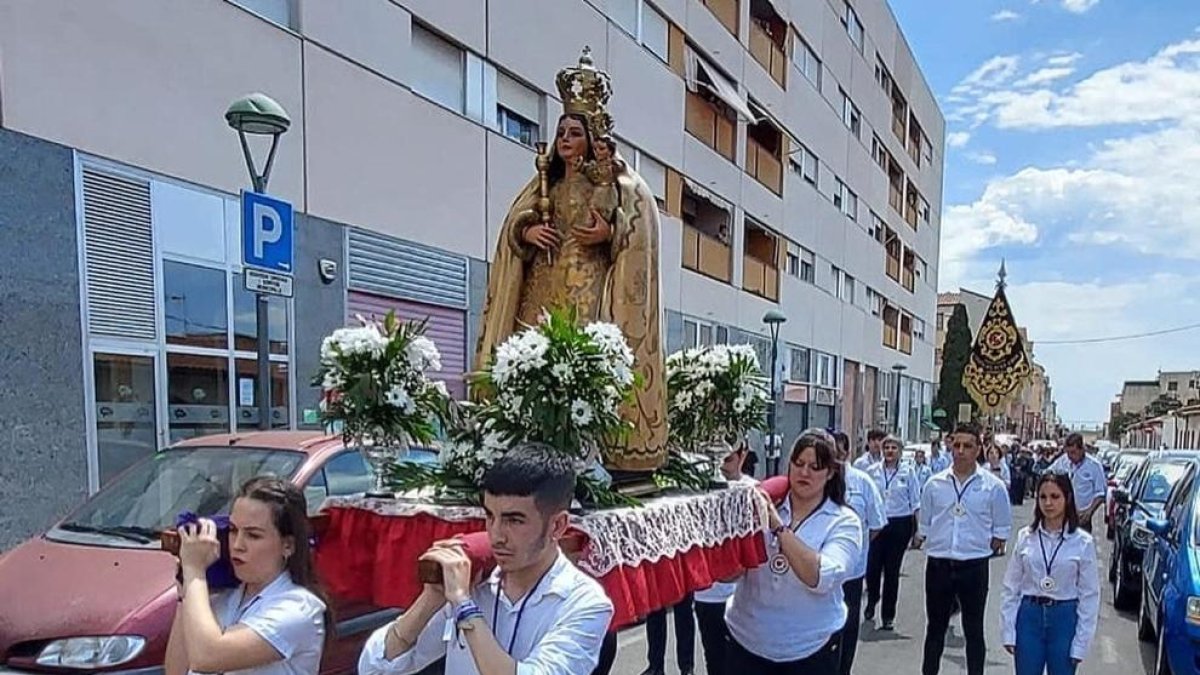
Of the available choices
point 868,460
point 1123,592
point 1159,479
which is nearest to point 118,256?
point 868,460

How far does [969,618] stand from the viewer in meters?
5.98

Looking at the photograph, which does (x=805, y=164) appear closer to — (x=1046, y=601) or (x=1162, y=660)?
(x=1162, y=660)

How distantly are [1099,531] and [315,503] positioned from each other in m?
18.6

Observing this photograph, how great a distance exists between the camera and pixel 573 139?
382cm

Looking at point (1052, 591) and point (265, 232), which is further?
point (265, 232)

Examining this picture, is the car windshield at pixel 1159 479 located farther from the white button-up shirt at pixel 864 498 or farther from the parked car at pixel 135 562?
the parked car at pixel 135 562

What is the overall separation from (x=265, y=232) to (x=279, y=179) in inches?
127

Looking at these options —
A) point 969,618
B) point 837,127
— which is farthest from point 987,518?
point 837,127

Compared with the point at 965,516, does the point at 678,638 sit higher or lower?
lower

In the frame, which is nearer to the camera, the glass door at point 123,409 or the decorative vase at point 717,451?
the decorative vase at point 717,451

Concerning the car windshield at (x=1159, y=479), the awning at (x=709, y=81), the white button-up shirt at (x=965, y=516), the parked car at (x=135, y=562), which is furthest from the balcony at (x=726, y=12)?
the parked car at (x=135, y=562)

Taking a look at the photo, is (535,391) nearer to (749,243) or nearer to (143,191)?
(143,191)

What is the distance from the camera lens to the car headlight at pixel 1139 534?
862cm

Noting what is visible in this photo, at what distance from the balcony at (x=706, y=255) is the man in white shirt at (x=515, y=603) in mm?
17175
